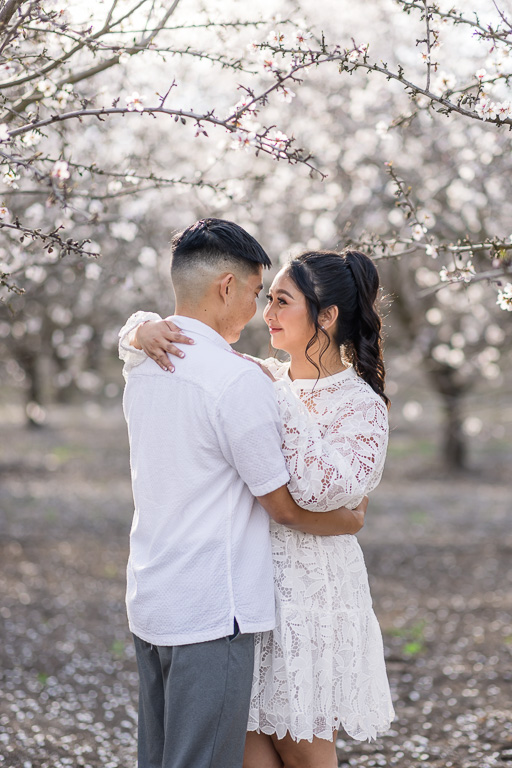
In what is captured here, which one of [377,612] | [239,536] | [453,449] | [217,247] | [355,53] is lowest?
[377,612]

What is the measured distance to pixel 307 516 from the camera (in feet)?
7.38

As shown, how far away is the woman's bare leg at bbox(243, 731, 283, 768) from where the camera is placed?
2.45m

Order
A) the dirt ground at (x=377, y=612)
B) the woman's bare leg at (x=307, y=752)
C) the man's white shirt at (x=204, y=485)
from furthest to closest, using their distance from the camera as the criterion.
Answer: the dirt ground at (x=377, y=612) → the woman's bare leg at (x=307, y=752) → the man's white shirt at (x=204, y=485)

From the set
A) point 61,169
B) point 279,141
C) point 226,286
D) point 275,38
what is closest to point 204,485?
point 226,286

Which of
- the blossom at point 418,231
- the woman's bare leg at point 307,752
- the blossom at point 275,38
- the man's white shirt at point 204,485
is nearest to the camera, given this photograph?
the man's white shirt at point 204,485

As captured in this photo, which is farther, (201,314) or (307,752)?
(307,752)

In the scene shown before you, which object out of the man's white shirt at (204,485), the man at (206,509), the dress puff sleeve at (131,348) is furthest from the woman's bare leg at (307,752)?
the dress puff sleeve at (131,348)

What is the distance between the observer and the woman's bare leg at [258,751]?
2445 millimetres

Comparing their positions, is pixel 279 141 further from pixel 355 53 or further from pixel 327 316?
pixel 327 316

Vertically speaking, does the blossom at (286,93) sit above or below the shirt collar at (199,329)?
above

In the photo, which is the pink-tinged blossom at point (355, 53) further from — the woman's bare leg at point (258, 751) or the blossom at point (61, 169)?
the woman's bare leg at point (258, 751)

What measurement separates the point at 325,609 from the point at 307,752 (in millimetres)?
418

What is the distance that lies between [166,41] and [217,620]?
3735 millimetres

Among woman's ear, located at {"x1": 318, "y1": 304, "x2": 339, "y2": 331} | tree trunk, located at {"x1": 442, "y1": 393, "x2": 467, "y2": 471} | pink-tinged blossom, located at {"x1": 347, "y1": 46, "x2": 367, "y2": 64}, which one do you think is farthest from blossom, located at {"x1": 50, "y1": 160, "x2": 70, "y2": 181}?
tree trunk, located at {"x1": 442, "y1": 393, "x2": 467, "y2": 471}
